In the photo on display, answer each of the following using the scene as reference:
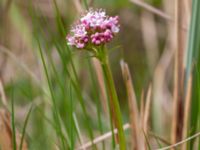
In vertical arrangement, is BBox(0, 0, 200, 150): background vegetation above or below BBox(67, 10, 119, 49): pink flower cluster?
below

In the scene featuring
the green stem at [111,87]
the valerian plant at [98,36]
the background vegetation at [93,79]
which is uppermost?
the valerian plant at [98,36]

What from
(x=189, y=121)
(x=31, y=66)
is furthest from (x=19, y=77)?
(x=189, y=121)

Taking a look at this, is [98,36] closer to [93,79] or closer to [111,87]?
[111,87]

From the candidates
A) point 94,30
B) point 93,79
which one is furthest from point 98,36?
point 93,79

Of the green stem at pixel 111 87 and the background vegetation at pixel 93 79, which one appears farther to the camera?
the background vegetation at pixel 93 79

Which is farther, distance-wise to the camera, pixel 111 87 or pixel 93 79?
pixel 93 79

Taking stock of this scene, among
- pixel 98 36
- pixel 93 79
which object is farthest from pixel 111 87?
pixel 93 79

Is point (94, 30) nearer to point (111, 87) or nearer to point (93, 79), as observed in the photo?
point (111, 87)

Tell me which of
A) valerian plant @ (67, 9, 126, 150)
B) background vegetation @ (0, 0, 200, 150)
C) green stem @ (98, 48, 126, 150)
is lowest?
background vegetation @ (0, 0, 200, 150)

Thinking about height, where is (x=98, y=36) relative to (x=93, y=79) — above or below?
above
